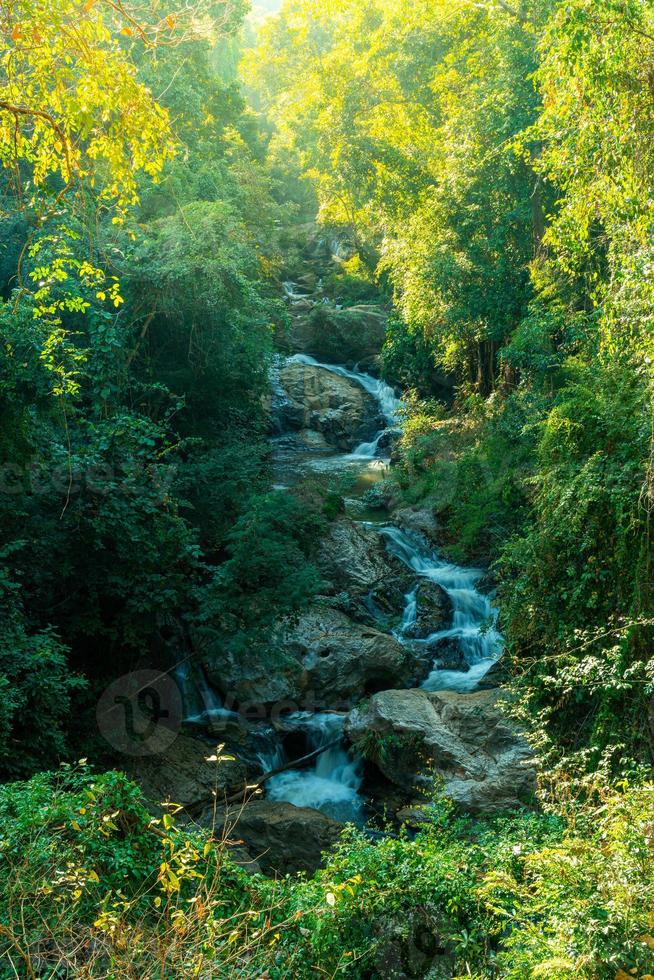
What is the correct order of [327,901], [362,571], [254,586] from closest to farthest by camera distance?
[327,901] → [254,586] → [362,571]

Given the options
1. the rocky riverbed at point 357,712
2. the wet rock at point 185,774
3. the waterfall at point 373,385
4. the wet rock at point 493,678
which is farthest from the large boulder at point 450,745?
the waterfall at point 373,385

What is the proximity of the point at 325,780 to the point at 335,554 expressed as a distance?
424 cm

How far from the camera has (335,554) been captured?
13.1m

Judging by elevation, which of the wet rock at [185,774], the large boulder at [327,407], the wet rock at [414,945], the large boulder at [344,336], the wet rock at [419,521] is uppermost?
the large boulder at [344,336]

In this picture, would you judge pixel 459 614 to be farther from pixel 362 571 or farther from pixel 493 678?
pixel 493 678

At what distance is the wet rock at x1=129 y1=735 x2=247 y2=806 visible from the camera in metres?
8.83

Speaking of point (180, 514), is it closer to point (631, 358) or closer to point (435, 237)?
point (631, 358)

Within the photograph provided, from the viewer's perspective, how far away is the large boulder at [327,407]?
2069cm

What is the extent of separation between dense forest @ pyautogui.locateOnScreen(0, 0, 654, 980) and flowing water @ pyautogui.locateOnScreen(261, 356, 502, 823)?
0.06m

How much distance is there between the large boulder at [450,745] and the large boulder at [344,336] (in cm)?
1558

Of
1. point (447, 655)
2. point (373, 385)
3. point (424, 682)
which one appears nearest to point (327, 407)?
point (373, 385)

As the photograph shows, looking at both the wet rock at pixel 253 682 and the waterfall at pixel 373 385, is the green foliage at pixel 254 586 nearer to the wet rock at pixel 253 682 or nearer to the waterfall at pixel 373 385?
the wet rock at pixel 253 682

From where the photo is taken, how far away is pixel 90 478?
29.6ft

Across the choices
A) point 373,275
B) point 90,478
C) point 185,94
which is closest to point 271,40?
point 373,275
